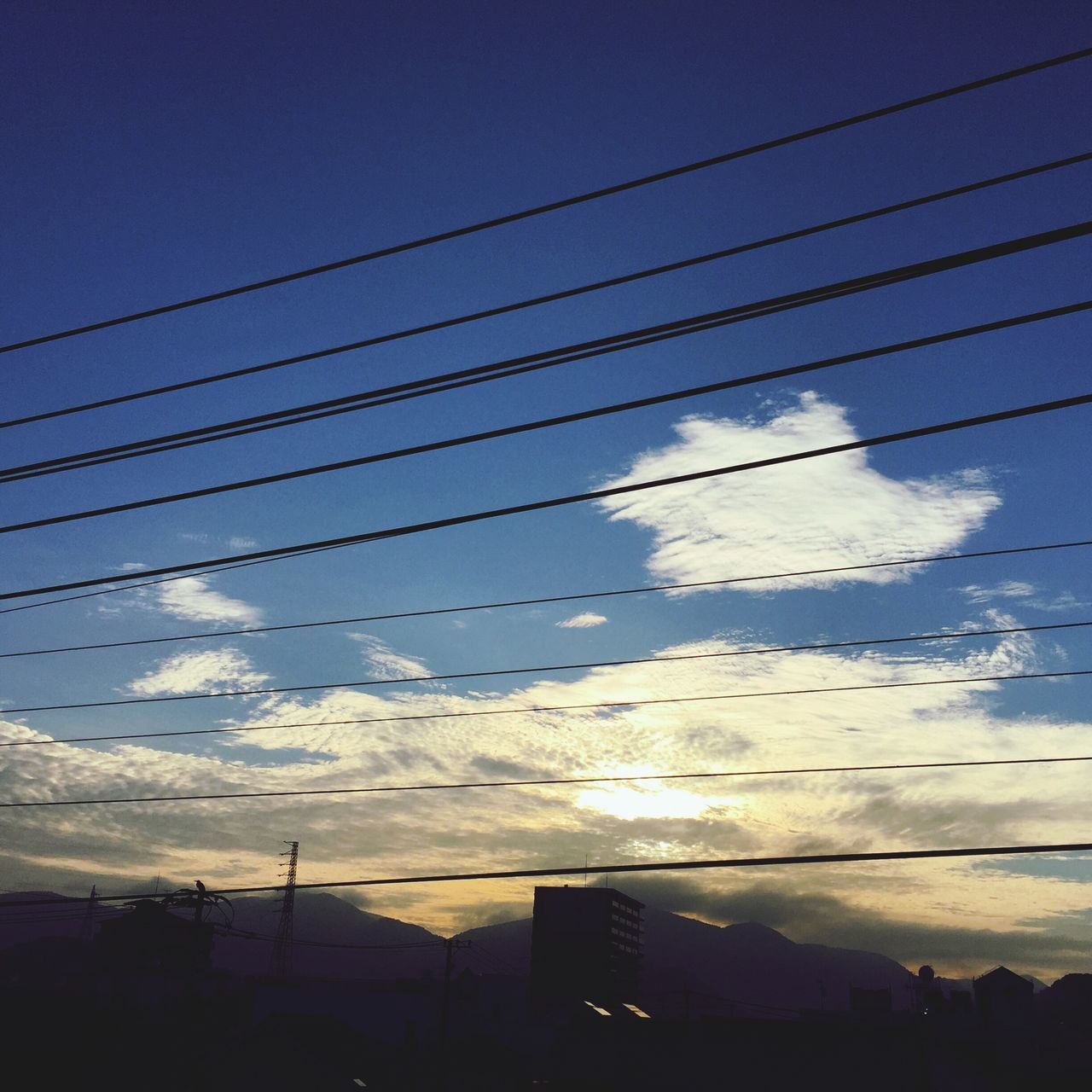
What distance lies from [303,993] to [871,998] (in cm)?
6913

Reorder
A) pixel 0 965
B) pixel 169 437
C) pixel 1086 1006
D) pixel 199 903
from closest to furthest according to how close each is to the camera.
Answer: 1. pixel 169 437
2. pixel 199 903
3. pixel 1086 1006
4. pixel 0 965

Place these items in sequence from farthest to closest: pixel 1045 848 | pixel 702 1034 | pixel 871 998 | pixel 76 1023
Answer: pixel 871 998
pixel 76 1023
pixel 702 1034
pixel 1045 848

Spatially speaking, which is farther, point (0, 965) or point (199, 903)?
point (0, 965)

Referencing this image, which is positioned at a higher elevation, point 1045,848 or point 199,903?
point 1045,848

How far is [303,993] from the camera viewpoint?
101188 mm

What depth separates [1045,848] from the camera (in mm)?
11008

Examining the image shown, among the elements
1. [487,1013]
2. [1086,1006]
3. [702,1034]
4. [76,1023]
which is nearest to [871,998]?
[1086,1006]

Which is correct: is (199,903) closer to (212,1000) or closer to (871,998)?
(212,1000)

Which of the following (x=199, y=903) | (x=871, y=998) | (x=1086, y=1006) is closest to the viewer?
(x=199, y=903)

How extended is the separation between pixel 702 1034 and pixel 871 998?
258ft

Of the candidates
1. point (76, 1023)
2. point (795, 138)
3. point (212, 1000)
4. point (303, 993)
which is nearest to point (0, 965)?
point (303, 993)

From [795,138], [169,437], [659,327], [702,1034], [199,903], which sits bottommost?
[702,1034]

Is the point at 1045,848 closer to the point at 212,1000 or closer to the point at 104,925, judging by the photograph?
the point at 212,1000

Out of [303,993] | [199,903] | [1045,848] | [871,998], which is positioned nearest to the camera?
[1045,848]
